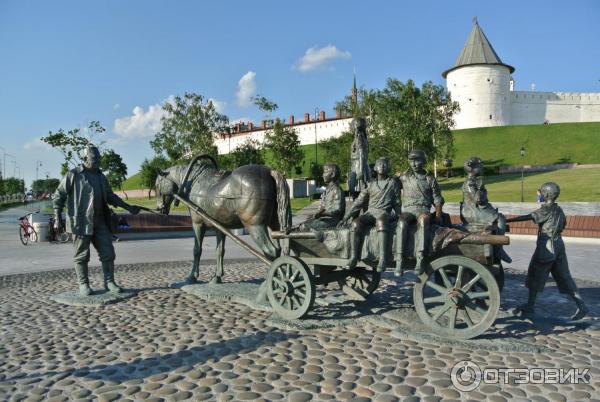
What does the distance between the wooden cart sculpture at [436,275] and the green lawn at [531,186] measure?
960 inches

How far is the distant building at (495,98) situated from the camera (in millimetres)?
66250

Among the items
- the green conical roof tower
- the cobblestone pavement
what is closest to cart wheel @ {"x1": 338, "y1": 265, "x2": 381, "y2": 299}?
the cobblestone pavement

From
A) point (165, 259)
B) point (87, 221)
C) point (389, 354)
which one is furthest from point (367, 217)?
point (165, 259)

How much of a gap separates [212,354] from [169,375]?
0.57m

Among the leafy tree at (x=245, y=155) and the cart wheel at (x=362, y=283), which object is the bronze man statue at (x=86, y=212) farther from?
the leafy tree at (x=245, y=155)

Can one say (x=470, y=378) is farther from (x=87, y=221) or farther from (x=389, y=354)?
(x=87, y=221)

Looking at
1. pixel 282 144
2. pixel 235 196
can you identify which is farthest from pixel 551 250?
pixel 282 144

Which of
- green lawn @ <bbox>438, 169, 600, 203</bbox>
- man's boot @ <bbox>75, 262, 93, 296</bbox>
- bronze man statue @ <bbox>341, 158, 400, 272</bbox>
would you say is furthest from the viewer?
green lawn @ <bbox>438, 169, 600, 203</bbox>

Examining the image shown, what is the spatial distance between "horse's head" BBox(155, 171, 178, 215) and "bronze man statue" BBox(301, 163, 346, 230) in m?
2.54

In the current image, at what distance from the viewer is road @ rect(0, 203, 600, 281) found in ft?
33.4

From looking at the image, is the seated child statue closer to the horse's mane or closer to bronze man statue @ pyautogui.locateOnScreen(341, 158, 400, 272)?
bronze man statue @ pyautogui.locateOnScreen(341, 158, 400, 272)

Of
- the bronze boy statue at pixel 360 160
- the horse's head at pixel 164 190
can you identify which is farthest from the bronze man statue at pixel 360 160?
the horse's head at pixel 164 190

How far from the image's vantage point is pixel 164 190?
291 inches

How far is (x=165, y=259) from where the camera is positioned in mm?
11289
